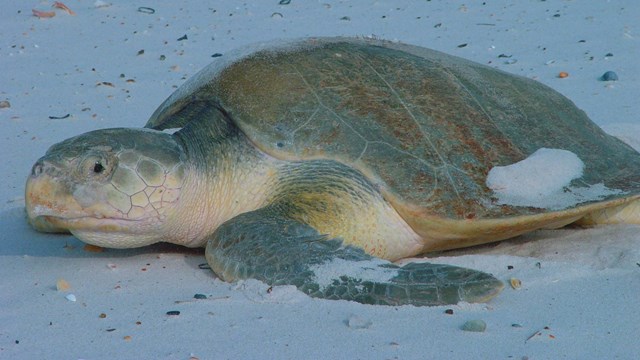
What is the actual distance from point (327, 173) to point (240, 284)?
554mm

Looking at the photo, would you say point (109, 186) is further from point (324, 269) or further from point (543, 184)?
point (543, 184)

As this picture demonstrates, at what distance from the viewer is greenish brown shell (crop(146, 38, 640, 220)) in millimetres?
2879

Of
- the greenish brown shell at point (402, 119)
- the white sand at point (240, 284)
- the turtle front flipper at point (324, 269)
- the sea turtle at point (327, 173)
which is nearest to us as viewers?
the white sand at point (240, 284)

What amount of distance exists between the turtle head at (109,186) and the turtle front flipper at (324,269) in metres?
0.23

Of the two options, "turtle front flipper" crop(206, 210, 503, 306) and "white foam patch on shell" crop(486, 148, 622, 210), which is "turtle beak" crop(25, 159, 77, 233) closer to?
"turtle front flipper" crop(206, 210, 503, 306)

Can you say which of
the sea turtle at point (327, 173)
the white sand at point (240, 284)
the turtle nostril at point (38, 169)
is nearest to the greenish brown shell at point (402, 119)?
the sea turtle at point (327, 173)

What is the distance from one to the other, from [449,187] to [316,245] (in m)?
0.56

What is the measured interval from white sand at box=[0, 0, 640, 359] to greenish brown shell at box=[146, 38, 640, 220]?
25cm

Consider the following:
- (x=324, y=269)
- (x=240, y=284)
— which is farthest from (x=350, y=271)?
(x=240, y=284)

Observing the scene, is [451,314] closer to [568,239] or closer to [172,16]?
[568,239]

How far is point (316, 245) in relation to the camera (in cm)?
259

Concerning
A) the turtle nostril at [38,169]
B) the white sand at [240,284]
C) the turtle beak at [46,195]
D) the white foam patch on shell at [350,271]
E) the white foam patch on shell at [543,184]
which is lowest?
the white sand at [240,284]

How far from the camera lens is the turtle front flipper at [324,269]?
2.33 meters

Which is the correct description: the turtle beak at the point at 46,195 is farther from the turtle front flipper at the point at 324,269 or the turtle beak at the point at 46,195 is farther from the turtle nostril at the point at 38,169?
the turtle front flipper at the point at 324,269
